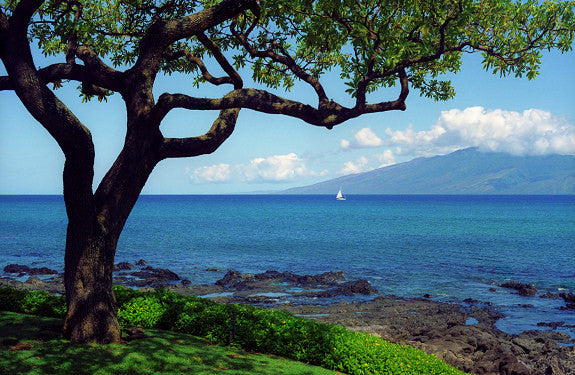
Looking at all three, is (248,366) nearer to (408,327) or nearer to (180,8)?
(180,8)

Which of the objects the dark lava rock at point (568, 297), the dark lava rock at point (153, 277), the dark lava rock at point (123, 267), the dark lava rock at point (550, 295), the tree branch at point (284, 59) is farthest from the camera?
Answer: the dark lava rock at point (123, 267)

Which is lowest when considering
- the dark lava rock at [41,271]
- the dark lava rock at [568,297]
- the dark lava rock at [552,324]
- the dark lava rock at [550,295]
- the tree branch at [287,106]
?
the dark lava rock at [550,295]

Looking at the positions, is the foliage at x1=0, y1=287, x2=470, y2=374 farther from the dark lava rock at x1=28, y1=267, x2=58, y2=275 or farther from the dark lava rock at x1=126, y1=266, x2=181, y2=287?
the dark lava rock at x1=28, y1=267, x2=58, y2=275

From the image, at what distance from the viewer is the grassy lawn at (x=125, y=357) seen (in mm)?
10852

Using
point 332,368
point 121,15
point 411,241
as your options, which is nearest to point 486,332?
point 332,368

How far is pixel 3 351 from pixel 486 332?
19.6 m

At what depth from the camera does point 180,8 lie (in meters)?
16.9

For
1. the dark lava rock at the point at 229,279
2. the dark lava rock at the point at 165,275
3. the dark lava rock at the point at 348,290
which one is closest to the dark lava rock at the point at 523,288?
the dark lava rock at the point at 348,290

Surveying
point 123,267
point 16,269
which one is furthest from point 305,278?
point 16,269

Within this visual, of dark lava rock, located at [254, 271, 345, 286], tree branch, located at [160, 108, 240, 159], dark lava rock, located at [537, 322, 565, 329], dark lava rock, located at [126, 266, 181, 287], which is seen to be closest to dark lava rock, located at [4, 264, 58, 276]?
dark lava rock, located at [126, 266, 181, 287]

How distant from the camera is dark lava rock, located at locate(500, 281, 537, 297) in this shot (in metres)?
33.1

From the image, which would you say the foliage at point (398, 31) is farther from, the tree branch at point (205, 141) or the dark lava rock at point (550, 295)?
the dark lava rock at point (550, 295)

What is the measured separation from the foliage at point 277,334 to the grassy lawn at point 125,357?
56 cm

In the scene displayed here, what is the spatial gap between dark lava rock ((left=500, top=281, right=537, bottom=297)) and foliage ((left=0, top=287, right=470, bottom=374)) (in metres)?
22.6
